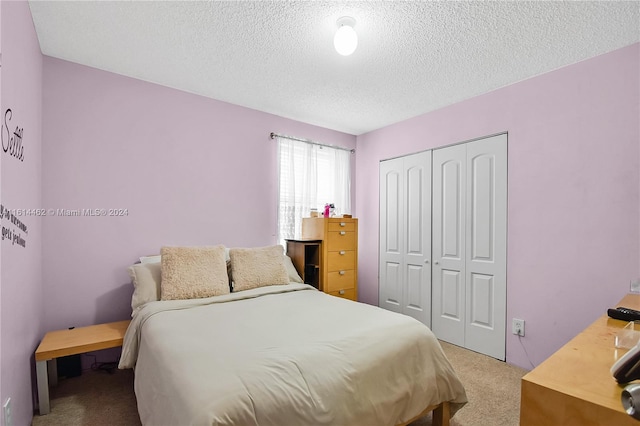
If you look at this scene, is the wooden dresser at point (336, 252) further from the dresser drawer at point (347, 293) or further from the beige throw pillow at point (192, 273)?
the beige throw pillow at point (192, 273)

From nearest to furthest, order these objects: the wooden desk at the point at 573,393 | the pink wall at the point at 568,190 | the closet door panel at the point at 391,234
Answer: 1. the wooden desk at the point at 573,393
2. the pink wall at the point at 568,190
3. the closet door panel at the point at 391,234

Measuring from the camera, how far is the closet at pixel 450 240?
9.52 feet

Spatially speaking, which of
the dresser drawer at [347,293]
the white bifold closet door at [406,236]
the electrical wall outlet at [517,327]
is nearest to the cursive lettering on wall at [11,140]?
the dresser drawer at [347,293]

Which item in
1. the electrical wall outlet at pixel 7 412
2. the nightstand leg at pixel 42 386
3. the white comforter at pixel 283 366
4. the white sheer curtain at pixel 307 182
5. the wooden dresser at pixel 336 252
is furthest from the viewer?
the white sheer curtain at pixel 307 182

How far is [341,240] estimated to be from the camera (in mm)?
3547

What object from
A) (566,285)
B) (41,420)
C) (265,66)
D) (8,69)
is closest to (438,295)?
(566,285)

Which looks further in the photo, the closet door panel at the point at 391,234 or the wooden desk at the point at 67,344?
the closet door panel at the point at 391,234

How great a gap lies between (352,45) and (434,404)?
82.6 inches

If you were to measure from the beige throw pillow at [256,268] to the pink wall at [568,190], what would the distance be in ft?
6.65

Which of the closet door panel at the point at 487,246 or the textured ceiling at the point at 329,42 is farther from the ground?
the textured ceiling at the point at 329,42

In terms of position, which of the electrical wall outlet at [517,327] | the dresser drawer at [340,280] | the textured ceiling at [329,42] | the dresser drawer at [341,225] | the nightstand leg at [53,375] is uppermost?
the textured ceiling at [329,42]

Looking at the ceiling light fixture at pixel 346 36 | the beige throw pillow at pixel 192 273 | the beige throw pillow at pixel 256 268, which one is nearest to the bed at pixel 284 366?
the beige throw pillow at pixel 192 273

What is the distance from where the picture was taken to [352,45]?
1926 mm

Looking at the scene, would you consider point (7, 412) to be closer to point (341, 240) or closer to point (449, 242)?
point (341, 240)
